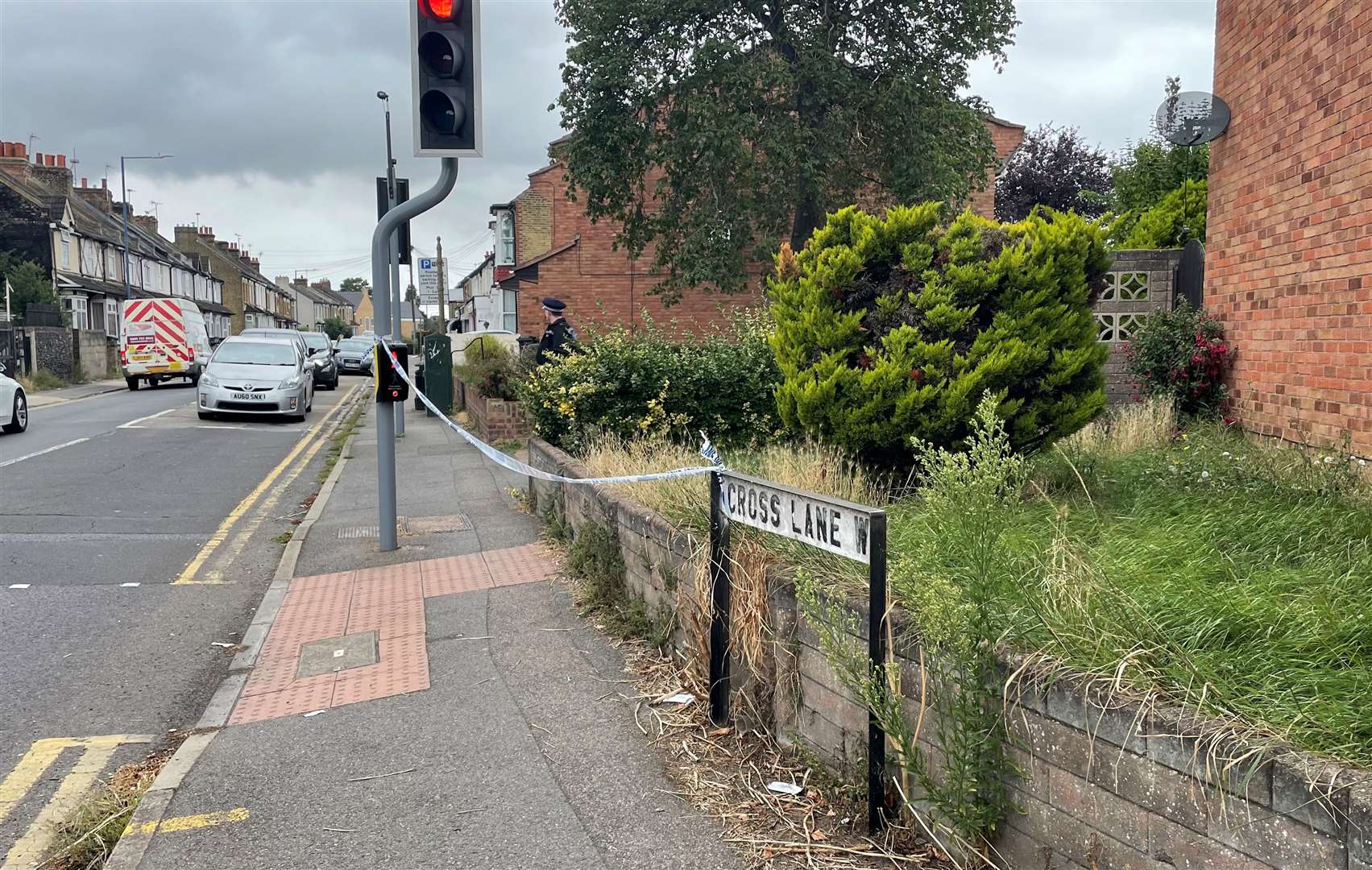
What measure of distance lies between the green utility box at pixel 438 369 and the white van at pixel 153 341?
14.6m

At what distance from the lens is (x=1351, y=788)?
7.27 feet

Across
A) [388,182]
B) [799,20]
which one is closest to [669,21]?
[799,20]

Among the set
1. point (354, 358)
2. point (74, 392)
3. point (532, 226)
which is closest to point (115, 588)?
point (74, 392)

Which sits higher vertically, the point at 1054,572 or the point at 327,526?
the point at 1054,572

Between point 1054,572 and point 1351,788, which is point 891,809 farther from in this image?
point 1351,788

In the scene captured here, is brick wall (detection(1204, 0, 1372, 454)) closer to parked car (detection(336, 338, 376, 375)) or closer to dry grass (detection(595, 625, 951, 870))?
dry grass (detection(595, 625, 951, 870))

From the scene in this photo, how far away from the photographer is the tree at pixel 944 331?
19.3 feet

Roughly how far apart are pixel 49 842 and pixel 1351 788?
13.4 feet

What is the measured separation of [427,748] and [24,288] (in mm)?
42060

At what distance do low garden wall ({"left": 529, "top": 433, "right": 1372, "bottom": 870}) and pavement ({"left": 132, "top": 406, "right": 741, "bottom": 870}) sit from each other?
0.92m

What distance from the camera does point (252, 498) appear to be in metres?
11.4

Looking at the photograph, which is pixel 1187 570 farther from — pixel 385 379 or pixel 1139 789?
pixel 385 379

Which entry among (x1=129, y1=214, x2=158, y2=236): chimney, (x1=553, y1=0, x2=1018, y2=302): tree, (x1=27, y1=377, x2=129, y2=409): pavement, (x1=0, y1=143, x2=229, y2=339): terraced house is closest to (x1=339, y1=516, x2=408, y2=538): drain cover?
(x1=553, y1=0, x2=1018, y2=302): tree

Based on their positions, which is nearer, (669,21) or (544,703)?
(544,703)
